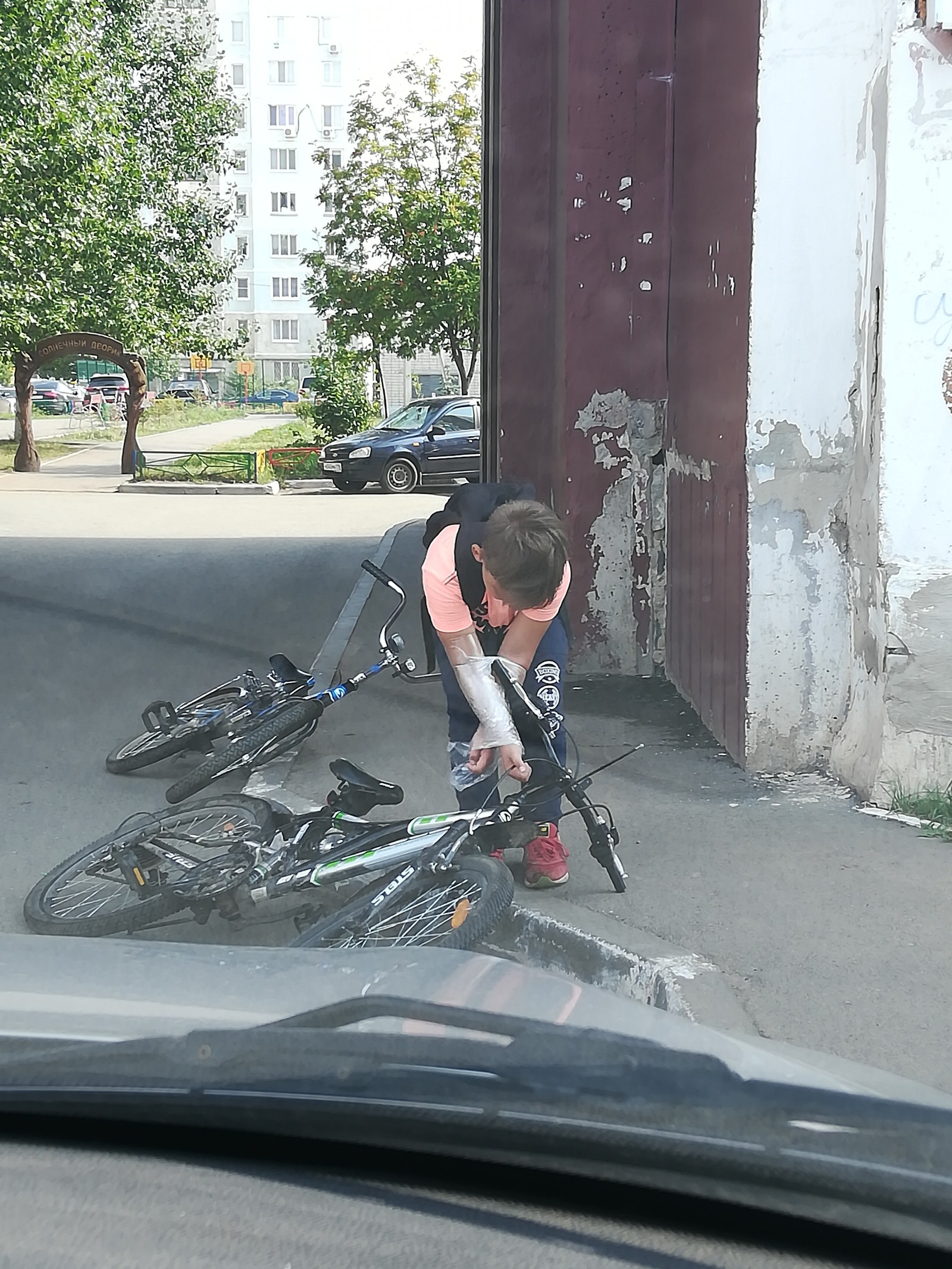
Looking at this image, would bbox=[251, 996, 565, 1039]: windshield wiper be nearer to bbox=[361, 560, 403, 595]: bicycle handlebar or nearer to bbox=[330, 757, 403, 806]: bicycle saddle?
bbox=[330, 757, 403, 806]: bicycle saddle

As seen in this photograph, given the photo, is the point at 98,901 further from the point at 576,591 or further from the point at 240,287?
the point at 240,287

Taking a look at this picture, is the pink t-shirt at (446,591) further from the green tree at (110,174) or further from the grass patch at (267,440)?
the grass patch at (267,440)

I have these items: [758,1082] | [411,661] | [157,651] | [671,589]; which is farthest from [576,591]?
[758,1082]

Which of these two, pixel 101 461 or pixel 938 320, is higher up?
pixel 938 320

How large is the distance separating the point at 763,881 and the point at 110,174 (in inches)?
1008

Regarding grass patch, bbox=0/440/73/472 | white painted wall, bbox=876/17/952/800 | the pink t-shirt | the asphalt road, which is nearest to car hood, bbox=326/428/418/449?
the asphalt road

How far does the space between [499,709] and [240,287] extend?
83.9m

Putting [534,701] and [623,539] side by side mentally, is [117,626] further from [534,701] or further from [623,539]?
[534,701]

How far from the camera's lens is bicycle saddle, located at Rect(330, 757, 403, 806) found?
459 cm

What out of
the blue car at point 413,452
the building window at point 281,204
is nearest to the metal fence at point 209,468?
the blue car at point 413,452

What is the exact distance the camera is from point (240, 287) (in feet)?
276

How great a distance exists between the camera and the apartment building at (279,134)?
83312mm

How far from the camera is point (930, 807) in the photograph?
5410mm

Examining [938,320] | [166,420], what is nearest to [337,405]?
[166,420]
